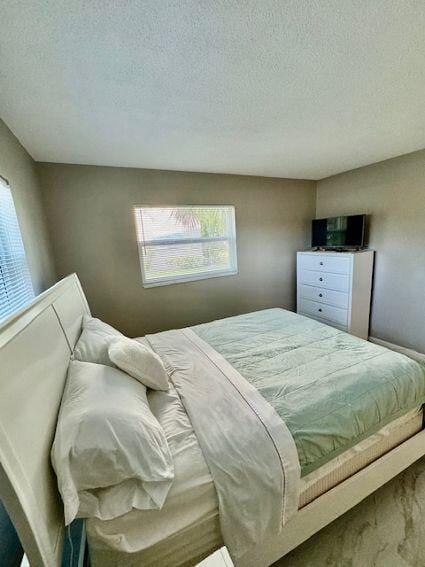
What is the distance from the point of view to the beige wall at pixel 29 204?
1.55 m

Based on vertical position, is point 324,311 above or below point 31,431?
below

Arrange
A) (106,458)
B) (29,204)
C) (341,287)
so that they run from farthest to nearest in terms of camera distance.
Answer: (341,287) < (29,204) < (106,458)

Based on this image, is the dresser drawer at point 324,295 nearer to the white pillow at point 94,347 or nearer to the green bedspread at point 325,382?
the green bedspread at point 325,382

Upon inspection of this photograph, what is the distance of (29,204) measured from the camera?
1884 millimetres

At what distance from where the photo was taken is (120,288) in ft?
8.86

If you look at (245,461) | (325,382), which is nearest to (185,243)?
(325,382)

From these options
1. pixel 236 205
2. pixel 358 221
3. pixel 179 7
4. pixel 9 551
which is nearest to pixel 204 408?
pixel 9 551

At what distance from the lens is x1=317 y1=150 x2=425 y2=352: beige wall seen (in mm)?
2557

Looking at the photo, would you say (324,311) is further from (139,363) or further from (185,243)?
(139,363)

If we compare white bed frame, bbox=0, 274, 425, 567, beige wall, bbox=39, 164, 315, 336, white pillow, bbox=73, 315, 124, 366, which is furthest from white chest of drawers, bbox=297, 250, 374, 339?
white pillow, bbox=73, 315, 124, 366

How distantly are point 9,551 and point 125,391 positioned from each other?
57 centimetres

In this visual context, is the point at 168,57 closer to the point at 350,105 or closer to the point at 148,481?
the point at 350,105

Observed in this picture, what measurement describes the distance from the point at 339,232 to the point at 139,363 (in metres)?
3.07

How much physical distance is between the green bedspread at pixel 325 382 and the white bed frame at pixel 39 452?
10.3 inches
